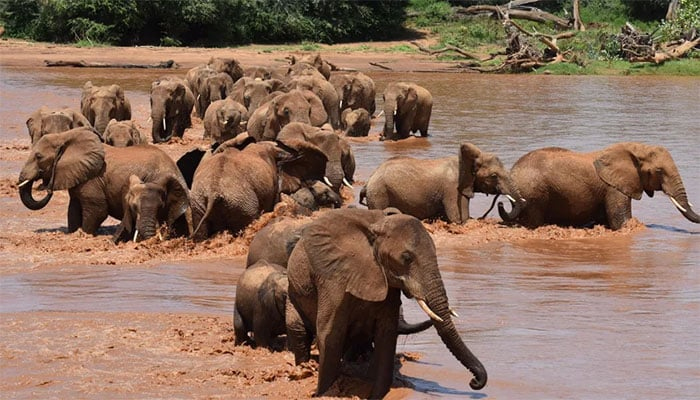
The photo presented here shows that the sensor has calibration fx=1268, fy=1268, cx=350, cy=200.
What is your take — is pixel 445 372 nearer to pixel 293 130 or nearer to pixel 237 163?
pixel 237 163

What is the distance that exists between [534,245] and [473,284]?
2.35 m

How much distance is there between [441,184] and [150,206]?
139 inches

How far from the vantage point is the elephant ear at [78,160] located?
13.9 m

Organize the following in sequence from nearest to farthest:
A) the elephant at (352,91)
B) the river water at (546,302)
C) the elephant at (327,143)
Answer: the river water at (546,302)
the elephant at (327,143)
the elephant at (352,91)

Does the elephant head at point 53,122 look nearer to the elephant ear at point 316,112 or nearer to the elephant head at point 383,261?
the elephant ear at point 316,112

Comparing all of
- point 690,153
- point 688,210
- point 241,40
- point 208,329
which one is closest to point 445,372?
point 208,329

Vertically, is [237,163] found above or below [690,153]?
above

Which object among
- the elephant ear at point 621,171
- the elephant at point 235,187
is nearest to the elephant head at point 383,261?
the elephant at point 235,187

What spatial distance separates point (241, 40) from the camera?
50.4m

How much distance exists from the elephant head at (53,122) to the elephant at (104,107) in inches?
129

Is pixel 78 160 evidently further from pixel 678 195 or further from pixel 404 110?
pixel 404 110

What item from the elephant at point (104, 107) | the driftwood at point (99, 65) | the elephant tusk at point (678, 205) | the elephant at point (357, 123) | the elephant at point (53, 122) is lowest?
the driftwood at point (99, 65)

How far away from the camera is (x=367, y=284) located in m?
7.55

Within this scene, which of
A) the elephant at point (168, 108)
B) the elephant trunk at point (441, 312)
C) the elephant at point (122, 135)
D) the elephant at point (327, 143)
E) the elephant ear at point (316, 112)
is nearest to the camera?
the elephant trunk at point (441, 312)
